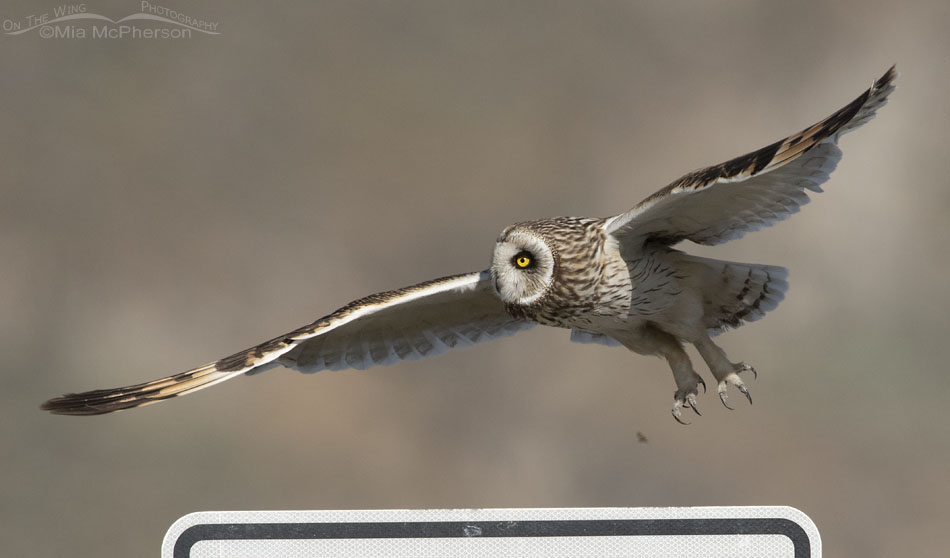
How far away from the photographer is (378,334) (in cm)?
503

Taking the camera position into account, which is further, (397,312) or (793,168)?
(397,312)

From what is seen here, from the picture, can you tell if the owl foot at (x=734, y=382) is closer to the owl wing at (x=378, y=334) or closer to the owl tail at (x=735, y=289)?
the owl tail at (x=735, y=289)

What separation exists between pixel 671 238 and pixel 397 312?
1239 millimetres

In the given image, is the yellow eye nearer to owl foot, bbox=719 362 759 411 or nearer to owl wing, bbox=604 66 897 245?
owl wing, bbox=604 66 897 245

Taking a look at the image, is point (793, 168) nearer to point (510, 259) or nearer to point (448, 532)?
point (510, 259)

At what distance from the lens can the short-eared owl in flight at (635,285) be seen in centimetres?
405

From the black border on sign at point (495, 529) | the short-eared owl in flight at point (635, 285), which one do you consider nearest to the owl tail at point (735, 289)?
the short-eared owl in flight at point (635, 285)

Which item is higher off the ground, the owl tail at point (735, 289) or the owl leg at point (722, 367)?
the owl tail at point (735, 289)

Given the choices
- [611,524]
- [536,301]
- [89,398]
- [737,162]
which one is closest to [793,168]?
[737,162]

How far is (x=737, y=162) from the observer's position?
147 inches

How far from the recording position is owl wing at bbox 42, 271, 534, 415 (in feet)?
14.3

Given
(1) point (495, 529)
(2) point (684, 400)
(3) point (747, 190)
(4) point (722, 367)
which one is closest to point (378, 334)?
(2) point (684, 400)

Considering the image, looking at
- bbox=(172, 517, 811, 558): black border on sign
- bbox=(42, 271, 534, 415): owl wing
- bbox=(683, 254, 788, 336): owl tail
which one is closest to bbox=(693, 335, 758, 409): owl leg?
bbox=(683, 254, 788, 336): owl tail

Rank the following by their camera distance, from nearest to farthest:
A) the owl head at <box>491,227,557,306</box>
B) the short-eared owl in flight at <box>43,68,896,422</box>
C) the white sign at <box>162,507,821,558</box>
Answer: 1. the white sign at <box>162,507,821,558</box>
2. the short-eared owl in flight at <box>43,68,896,422</box>
3. the owl head at <box>491,227,557,306</box>
